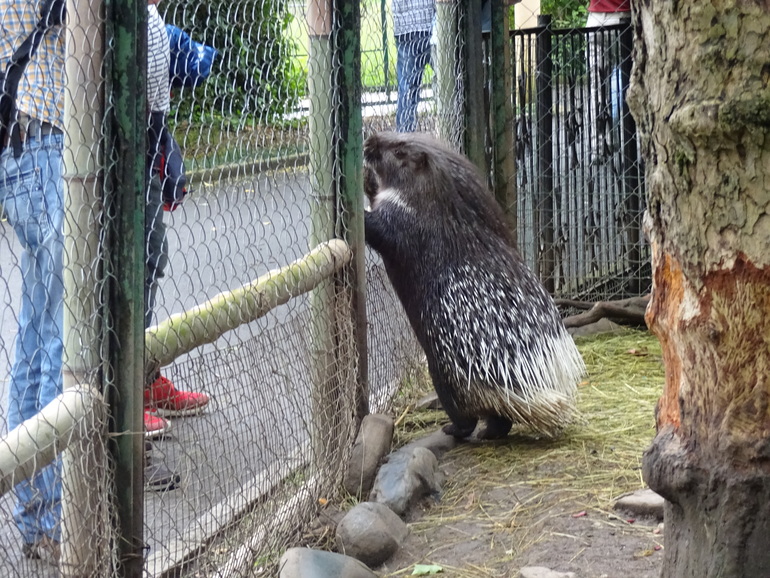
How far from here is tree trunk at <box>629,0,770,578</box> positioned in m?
1.50

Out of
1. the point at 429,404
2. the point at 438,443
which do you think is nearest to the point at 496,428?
the point at 438,443

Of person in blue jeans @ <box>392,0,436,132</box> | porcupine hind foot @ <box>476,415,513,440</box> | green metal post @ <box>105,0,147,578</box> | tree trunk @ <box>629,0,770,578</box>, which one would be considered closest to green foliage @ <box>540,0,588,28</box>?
person in blue jeans @ <box>392,0,436,132</box>

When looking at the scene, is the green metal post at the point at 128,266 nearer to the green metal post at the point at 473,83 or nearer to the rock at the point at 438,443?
the rock at the point at 438,443

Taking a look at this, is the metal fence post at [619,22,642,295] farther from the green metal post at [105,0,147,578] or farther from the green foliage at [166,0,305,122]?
the green metal post at [105,0,147,578]

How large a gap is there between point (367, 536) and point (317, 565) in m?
0.33

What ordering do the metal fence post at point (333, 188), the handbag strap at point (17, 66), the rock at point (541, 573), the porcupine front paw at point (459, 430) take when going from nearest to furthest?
1. the handbag strap at point (17, 66)
2. the rock at point (541, 573)
3. the metal fence post at point (333, 188)
4. the porcupine front paw at point (459, 430)

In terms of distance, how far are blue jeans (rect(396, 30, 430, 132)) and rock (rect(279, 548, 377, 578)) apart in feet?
7.85

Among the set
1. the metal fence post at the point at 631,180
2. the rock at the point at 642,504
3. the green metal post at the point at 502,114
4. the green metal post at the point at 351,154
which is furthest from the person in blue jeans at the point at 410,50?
the rock at the point at 642,504

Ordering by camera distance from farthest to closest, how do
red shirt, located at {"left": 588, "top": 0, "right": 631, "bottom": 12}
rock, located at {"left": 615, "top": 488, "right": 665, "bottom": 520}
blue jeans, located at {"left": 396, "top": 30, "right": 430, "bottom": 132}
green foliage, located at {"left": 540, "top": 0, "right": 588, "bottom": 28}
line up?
green foliage, located at {"left": 540, "top": 0, "right": 588, "bottom": 28}, red shirt, located at {"left": 588, "top": 0, "right": 631, "bottom": 12}, blue jeans, located at {"left": 396, "top": 30, "right": 430, "bottom": 132}, rock, located at {"left": 615, "top": 488, "right": 665, "bottom": 520}

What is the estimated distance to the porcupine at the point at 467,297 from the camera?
11.7ft

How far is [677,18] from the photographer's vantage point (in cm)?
154

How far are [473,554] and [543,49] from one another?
347 centimetres

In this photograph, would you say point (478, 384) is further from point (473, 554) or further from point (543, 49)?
point (543, 49)

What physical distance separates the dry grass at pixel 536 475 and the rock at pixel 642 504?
6cm
